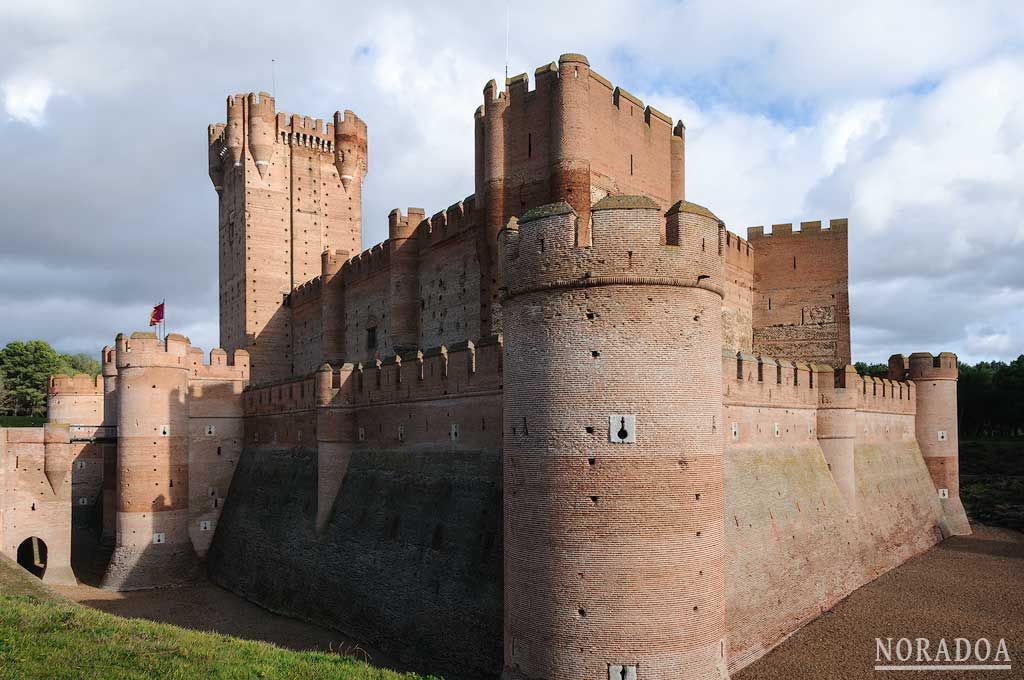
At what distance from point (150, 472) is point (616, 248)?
24805 mm

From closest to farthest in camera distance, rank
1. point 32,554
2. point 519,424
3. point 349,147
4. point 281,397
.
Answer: point 519,424 → point 281,397 → point 32,554 → point 349,147

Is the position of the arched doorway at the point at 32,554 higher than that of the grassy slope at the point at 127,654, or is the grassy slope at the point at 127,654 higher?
the grassy slope at the point at 127,654

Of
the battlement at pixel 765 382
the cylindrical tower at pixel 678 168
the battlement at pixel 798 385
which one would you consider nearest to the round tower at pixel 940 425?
the battlement at pixel 798 385

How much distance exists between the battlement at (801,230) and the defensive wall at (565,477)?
695cm

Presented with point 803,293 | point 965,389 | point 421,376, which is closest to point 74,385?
point 421,376

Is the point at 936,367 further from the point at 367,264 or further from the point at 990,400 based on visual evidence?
the point at 990,400

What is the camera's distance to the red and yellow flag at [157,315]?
35000 mm

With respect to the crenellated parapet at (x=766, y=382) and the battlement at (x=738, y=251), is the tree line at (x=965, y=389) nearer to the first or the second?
the battlement at (x=738, y=251)

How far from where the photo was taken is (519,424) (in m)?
13.6

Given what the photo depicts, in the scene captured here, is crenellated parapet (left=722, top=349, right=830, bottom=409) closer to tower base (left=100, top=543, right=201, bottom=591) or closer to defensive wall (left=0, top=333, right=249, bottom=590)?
defensive wall (left=0, top=333, right=249, bottom=590)

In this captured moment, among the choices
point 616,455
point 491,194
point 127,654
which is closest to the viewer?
point 127,654

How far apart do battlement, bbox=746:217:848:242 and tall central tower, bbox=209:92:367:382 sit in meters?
23.7

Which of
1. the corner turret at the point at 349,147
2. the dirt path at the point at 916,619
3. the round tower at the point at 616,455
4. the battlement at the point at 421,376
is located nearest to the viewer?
the round tower at the point at 616,455

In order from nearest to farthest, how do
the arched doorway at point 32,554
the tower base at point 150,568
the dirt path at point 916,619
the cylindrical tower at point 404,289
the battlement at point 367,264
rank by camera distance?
the dirt path at point 916,619 < the tower base at point 150,568 < the cylindrical tower at point 404,289 < the arched doorway at point 32,554 < the battlement at point 367,264
